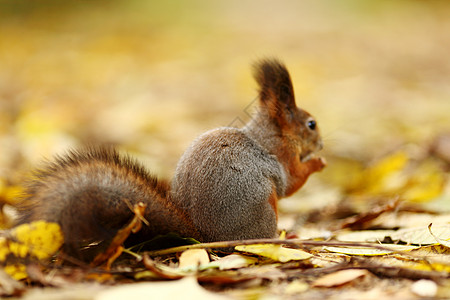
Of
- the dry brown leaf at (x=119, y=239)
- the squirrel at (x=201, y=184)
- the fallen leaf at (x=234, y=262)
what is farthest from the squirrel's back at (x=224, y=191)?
the dry brown leaf at (x=119, y=239)

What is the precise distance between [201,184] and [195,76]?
451cm

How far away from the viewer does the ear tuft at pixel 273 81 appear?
2.03 metres

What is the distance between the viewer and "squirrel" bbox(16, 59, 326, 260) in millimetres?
1324

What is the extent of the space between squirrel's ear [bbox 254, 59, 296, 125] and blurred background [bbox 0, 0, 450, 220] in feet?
1.21

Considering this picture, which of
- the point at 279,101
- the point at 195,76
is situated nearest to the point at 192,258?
the point at 279,101

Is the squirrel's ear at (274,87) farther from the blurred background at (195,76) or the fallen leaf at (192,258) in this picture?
the fallen leaf at (192,258)

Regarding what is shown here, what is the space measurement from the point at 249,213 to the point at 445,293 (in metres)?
0.67

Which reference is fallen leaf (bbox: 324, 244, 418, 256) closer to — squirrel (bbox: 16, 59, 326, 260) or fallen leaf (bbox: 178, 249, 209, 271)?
squirrel (bbox: 16, 59, 326, 260)

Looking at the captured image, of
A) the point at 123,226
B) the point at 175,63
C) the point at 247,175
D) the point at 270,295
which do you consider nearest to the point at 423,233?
the point at 247,175

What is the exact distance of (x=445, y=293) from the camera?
114 centimetres

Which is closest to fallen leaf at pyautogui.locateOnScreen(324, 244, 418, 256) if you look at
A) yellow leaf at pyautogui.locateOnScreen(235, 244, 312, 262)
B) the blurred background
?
yellow leaf at pyautogui.locateOnScreen(235, 244, 312, 262)

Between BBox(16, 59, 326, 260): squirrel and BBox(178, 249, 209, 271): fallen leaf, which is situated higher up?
BBox(16, 59, 326, 260): squirrel

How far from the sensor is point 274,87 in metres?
2.07

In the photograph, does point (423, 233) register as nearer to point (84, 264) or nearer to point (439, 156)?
point (84, 264)
